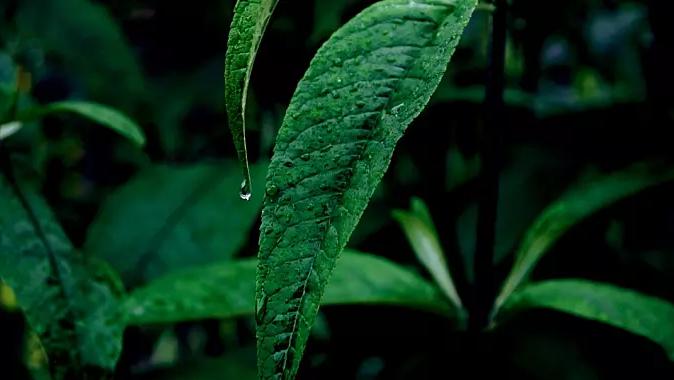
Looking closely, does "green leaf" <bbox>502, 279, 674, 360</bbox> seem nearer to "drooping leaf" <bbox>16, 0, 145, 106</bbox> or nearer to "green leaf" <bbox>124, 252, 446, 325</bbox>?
"green leaf" <bbox>124, 252, 446, 325</bbox>

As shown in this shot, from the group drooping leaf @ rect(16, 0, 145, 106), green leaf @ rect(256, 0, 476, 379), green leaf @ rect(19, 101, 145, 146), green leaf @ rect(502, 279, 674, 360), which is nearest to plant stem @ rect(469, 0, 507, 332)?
green leaf @ rect(502, 279, 674, 360)

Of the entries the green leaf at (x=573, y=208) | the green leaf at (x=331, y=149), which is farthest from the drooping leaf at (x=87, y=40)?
the green leaf at (x=331, y=149)

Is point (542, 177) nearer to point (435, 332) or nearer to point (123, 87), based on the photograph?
point (435, 332)

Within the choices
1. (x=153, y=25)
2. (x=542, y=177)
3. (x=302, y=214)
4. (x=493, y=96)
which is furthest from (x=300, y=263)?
(x=153, y=25)

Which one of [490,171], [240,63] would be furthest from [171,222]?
[240,63]

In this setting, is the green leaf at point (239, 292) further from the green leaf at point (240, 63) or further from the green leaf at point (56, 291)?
the green leaf at point (240, 63)
